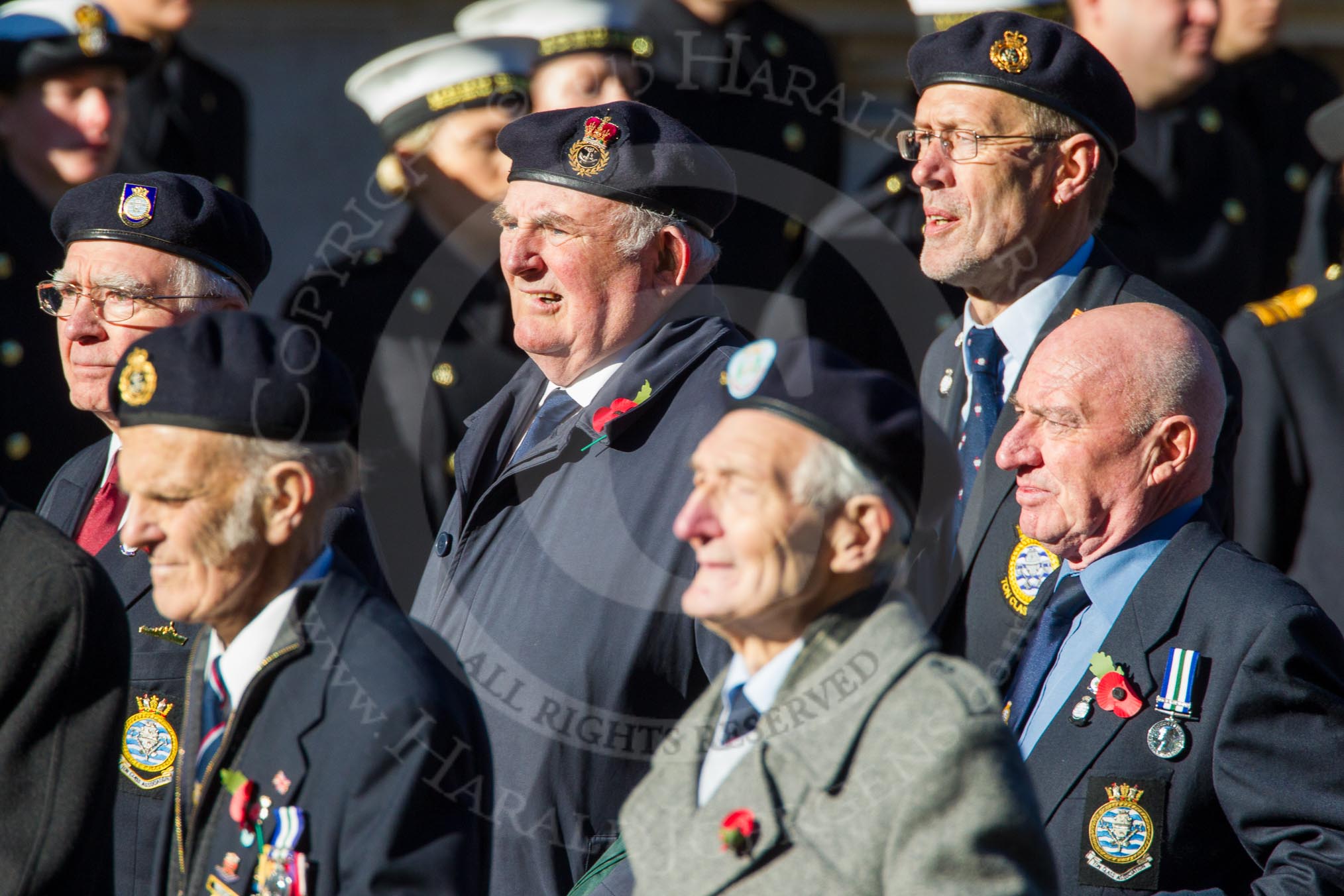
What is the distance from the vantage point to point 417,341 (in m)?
5.73

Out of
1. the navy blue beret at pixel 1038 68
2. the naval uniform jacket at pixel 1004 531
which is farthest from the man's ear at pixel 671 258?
the navy blue beret at pixel 1038 68

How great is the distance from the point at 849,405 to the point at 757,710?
476 millimetres

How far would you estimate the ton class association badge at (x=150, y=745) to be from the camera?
363cm

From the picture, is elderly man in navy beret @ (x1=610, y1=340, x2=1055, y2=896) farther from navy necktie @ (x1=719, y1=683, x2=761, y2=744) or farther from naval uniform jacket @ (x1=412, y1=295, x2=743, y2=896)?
naval uniform jacket @ (x1=412, y1=295, x2=743, y2=896)

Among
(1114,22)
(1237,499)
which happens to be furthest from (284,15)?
(1237,499)

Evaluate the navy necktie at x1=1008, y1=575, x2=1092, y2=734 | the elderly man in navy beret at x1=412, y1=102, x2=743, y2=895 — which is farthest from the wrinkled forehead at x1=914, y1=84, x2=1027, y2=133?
the navy necktie at x1=1008, y1=575, x2=1092, y2=734

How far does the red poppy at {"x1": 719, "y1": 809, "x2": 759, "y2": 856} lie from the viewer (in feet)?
8.52

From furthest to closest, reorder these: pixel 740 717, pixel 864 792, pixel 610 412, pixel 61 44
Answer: pixel 61 44
pixel 610 412
pixel 740 717
pixel 864 792

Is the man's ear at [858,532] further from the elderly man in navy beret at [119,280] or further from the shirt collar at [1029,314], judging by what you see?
the elderly man in navy beret at [119,280]

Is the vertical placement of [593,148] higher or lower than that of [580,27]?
lower

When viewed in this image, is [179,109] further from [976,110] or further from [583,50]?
[976,110]

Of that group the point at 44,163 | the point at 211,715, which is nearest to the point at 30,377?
the point at 44,163

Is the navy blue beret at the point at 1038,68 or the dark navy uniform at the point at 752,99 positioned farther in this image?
the dark navy uniform at the point at 752,99

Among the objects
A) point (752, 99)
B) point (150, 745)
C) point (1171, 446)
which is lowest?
point (150, 745)
